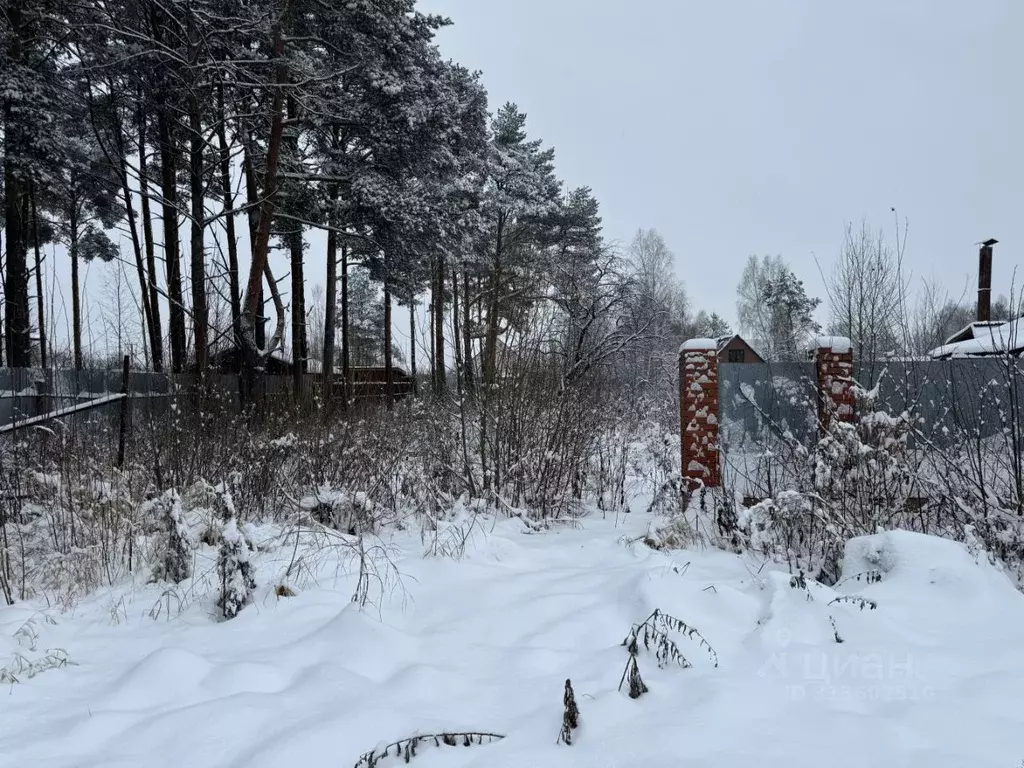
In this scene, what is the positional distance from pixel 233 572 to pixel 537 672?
70.7 inches

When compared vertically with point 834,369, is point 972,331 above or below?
above

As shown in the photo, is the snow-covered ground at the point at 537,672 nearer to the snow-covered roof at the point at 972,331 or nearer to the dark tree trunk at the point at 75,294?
the snow-covered roof at the point at 972,331

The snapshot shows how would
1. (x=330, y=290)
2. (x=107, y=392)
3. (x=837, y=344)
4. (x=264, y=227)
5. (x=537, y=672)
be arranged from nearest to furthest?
(x=537, y=672) → (x=837, y=344) → (x=107, y=392) → (x=264, y=227) → (x=330, y=290)

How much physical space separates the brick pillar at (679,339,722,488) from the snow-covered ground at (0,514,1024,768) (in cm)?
272

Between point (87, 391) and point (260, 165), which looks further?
point (260, 165)

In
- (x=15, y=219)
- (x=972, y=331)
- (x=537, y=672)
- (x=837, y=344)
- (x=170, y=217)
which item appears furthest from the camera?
(x=972, y=331)

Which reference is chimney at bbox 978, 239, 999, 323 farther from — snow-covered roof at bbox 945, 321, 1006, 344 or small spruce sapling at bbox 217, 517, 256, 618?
small spruce sapling at bbox 217, 517, 256, 618

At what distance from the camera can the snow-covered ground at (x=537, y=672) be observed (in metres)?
1.79

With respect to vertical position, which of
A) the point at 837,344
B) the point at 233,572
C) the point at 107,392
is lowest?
the point at 233,572

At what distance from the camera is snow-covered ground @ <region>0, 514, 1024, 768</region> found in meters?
1.79

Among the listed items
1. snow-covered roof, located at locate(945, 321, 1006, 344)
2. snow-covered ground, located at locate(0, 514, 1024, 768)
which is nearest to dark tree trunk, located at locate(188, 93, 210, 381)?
snow-covered ground, located at locate(0, 514, 1024, 768)

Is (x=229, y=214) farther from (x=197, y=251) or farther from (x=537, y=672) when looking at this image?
(x=537, y=672)

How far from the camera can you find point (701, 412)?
6152 mm

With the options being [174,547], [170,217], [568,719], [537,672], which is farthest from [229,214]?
[568,719]
